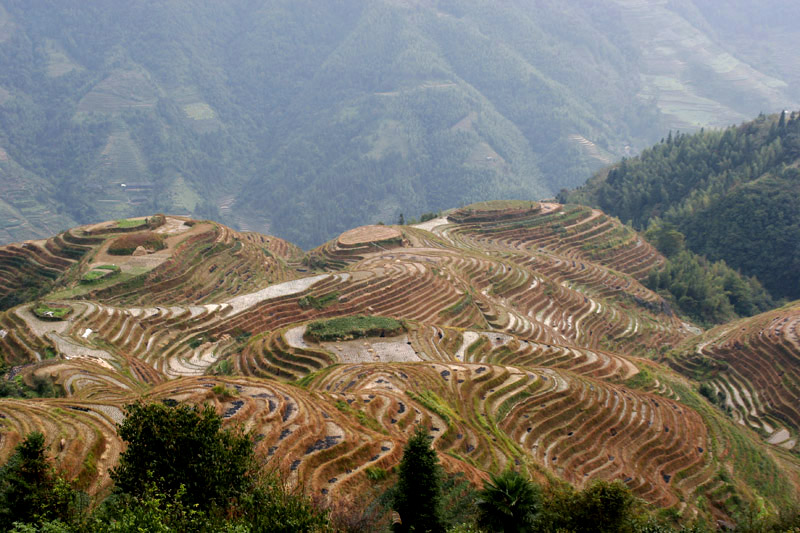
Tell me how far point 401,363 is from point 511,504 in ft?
51.2

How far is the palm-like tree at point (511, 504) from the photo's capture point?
14195mm

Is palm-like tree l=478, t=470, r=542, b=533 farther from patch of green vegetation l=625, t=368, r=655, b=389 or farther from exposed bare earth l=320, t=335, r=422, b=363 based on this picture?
patch of green vegetation l=625, t=368, r=655, b=389

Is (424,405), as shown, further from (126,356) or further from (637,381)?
(126,356)

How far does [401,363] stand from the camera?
2939 cm

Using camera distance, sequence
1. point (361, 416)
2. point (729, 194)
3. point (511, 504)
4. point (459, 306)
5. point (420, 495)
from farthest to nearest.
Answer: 1. point (729, 194)
2. point (459, 306)
3. point (361, 416)
4. point (511, 504)
5. point (420, 495)

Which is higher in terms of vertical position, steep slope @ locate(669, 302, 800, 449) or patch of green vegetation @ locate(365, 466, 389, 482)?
steep slope @ locate(669, 302, 800, 449)

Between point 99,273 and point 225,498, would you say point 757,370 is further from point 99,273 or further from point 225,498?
point 99,273

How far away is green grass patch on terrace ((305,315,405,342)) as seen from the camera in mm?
34156

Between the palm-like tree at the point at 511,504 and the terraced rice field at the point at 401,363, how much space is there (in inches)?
171

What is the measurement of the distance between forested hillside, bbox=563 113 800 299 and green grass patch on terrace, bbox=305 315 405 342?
57.1 metres

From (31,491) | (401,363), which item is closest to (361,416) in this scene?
(401,363)

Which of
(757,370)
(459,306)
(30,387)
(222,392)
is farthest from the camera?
(459,306)

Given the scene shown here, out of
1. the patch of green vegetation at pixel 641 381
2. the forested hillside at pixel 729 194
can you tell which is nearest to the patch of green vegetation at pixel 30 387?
the patch of green vegetation at pixel 641 381

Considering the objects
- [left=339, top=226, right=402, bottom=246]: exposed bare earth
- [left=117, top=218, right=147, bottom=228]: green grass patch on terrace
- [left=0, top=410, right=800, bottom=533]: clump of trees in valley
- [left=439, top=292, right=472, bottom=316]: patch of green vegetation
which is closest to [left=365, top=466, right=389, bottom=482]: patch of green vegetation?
[left=0, top=410, right=800, bottom=533]: clump of trees in valley
